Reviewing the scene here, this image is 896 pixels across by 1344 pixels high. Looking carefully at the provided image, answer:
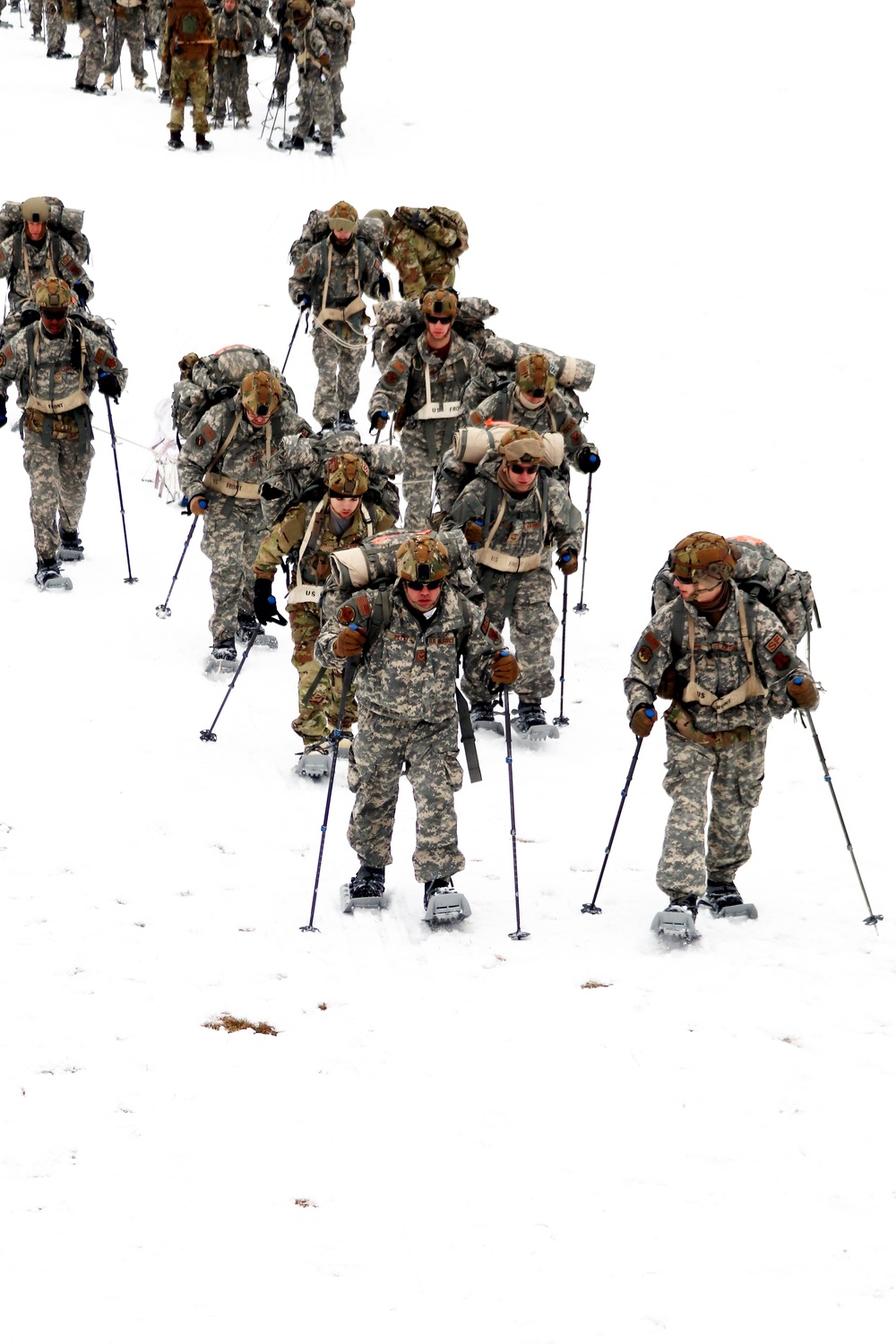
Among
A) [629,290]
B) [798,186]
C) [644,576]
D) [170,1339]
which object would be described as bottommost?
[170,1339]

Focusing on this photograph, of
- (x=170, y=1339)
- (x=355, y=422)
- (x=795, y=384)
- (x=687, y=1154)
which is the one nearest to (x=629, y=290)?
(x=795, y=384)

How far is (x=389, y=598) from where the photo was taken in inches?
312

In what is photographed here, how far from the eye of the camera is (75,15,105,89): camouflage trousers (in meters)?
25.4

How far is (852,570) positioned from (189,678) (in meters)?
6.26

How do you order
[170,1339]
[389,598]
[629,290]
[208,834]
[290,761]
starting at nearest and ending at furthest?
[170,1339] → [389,598] → [208,834] → [290,761] → [629,290]

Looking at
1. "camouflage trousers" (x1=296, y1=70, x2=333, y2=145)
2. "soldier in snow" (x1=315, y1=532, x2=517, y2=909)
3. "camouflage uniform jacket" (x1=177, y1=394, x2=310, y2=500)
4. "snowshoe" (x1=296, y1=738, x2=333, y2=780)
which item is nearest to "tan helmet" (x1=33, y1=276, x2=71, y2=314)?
"camouflage uniform jacket" (x1=177, y1=394, x2=310, y2=500)

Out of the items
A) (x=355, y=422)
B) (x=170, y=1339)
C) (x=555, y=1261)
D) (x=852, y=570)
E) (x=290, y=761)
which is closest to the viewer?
(x=170, y=1339)

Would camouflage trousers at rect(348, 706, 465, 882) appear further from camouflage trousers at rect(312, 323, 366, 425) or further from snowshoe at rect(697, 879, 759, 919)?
camouflage trousers at rect(312, 323, 366, 425)

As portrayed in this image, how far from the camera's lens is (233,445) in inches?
442

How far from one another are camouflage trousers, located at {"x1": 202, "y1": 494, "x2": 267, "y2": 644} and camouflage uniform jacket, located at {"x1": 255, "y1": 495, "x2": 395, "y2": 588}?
1567 mm

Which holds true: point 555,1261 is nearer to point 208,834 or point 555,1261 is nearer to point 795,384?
point 208,834

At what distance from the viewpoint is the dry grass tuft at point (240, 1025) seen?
717 cm

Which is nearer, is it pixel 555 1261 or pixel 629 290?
pixel 555 1261

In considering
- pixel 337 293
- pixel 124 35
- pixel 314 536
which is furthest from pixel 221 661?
pixel 124 35
